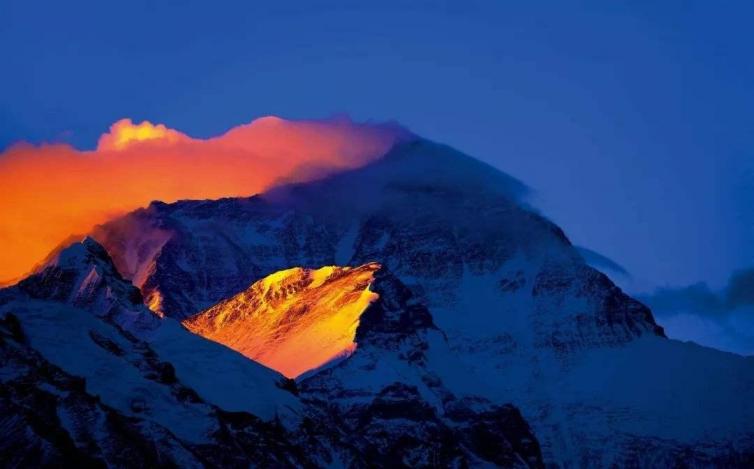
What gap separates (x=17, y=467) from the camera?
19175cm

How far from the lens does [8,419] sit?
19750cm

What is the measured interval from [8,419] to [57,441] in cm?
514

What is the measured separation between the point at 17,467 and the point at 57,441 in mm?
7765

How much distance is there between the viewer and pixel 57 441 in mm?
198875

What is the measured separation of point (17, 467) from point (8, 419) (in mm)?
7191

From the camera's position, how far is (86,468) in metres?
199

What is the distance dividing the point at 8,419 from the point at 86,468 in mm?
8771
